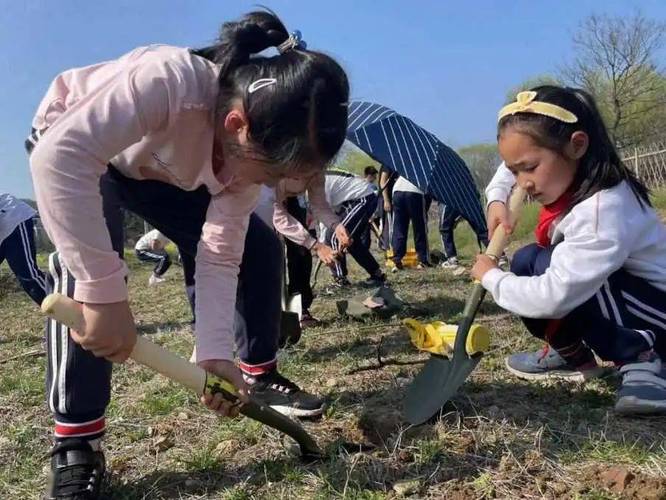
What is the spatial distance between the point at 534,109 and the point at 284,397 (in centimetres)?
125

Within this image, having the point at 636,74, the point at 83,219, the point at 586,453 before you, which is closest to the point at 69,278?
the point at 83,219

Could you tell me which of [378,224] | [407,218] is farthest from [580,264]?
[378,224]

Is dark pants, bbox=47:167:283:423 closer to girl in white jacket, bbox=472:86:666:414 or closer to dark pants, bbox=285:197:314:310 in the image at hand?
girl in white jacket, bbox=472:86:666:414

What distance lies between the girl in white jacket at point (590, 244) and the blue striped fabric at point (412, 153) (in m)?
3.24

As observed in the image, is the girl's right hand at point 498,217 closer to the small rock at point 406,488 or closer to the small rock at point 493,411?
the small rock at point 493,411

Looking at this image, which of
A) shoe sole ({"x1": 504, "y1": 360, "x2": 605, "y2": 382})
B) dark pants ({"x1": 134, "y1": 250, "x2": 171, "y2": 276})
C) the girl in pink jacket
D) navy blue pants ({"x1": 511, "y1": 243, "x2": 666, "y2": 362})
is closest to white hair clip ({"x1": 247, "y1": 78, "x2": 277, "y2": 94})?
the girl in pink jacket

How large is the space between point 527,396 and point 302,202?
3.37 m

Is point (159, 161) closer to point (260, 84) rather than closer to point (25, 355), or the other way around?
point (260, 84)

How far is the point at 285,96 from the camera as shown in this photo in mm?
1494

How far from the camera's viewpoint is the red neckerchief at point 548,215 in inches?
87.2

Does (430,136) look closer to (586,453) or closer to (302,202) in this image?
(302,202)

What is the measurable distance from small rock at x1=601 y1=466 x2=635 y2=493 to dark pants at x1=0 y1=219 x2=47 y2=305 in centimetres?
435

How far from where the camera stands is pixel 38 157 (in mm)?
1457

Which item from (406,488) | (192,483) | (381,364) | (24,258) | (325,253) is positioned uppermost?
(406,488)
